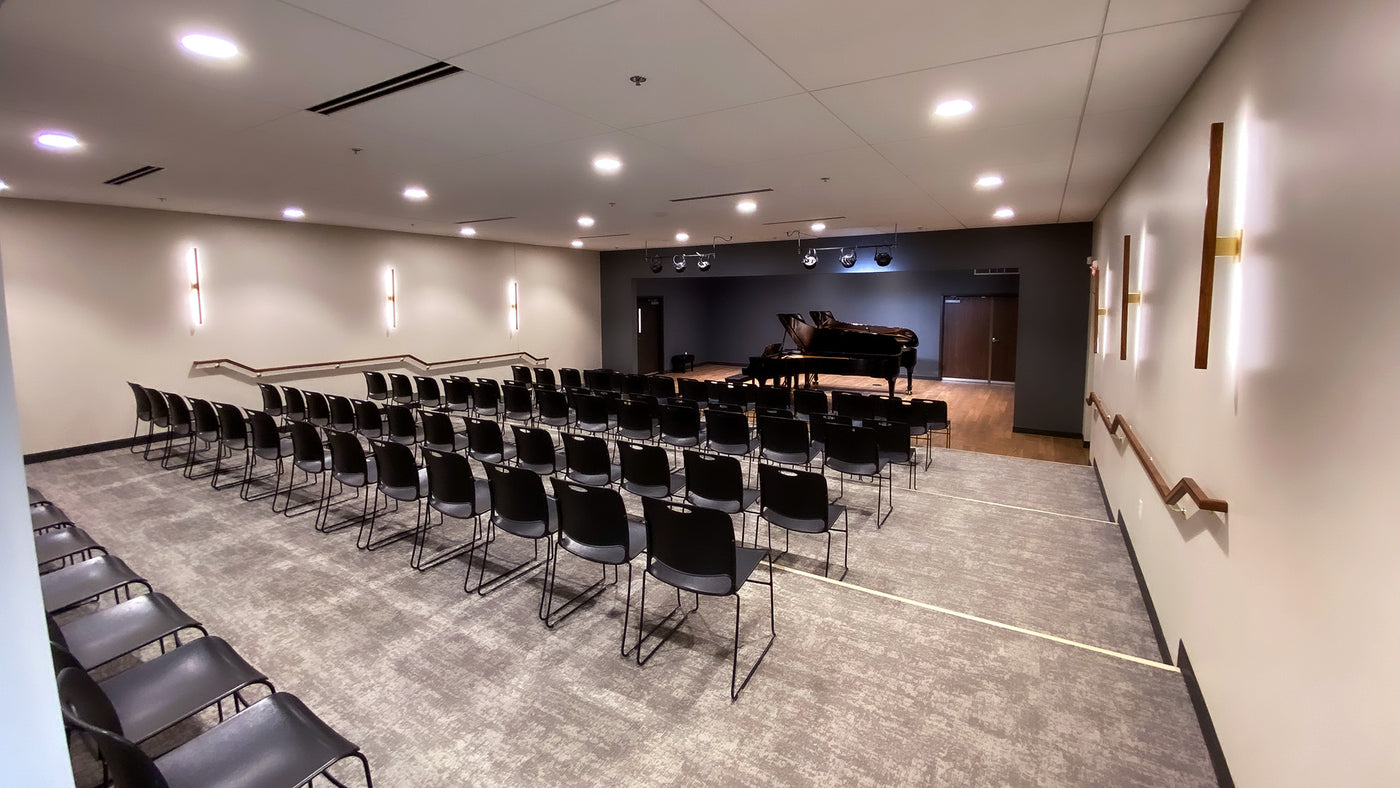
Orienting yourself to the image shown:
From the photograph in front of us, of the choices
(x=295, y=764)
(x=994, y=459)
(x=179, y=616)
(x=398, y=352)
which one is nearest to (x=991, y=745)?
(x=295, y=764)

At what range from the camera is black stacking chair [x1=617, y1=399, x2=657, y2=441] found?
6.80 m

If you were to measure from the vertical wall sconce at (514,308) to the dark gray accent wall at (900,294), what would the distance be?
8.65 ft

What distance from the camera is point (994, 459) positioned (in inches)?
309

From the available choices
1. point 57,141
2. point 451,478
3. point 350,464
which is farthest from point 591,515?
point 57,141

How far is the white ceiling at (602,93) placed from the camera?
2.63 meters

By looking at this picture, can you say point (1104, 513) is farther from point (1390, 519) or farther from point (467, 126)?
point (467, 126)

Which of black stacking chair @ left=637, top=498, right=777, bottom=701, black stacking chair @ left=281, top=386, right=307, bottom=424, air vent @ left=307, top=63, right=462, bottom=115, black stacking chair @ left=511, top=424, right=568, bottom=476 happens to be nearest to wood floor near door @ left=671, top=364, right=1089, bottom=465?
black stacking chair @ left=511, top=424, right=568, bottom=476

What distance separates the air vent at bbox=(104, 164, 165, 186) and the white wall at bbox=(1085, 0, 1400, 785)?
797cm

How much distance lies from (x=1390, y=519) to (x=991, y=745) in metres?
1.81

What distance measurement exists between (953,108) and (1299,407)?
8.87ft

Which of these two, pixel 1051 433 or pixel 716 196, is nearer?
pixel 716 196

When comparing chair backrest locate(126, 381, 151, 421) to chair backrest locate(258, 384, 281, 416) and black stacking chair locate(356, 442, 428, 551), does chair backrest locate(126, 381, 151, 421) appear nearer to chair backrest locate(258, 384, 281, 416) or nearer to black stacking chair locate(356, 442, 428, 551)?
chair backrest locate(258, 384, 281, 416)

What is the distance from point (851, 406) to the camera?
7566mm

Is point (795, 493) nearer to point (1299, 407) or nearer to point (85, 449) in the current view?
point (1299, 407)
